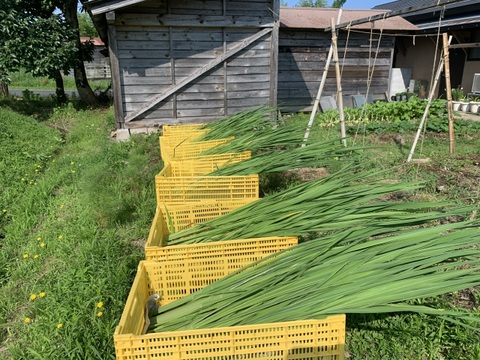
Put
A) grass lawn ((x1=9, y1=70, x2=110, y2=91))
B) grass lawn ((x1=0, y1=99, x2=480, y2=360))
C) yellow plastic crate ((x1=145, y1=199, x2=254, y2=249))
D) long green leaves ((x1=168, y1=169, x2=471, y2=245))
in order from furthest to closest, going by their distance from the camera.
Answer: grass lawn ((x1=9, y1=70, x2=110, y2=91)) < yellow plastic crate ((x1=145, y1=199, x2=254, y2=249)) < grass lawn ((x1=0, y1=99, x2=480, y2=360)) < long green leaves ((x1=168, y1=169, x2=471, y2=245))

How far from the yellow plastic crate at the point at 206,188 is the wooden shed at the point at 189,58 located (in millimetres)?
4476

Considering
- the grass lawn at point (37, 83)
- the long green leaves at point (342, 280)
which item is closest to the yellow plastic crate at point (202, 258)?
the long green leaves at point (342, 280)

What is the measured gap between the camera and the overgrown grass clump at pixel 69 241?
2.12m

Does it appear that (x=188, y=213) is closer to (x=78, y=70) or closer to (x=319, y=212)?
(x=319, y=212)

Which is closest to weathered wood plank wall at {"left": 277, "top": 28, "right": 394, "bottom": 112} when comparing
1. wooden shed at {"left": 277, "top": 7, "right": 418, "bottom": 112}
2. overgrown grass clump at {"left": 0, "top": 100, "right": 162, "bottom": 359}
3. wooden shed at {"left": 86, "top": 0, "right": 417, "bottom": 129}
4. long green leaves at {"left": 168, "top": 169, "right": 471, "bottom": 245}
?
wooden shed at {"left": 277, "top": 7, "right": 418, "bottom": 112}

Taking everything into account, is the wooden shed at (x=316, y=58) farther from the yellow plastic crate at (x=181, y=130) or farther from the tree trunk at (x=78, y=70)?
the tree trunk at (x=78, y=70)

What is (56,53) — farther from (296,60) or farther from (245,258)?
(245,258)

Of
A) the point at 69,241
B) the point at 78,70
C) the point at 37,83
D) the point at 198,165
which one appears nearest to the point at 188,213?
the point at 198,165

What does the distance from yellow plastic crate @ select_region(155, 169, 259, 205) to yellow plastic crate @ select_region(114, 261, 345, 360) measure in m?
1.50

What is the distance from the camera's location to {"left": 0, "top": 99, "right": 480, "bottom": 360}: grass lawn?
2031 millimetres

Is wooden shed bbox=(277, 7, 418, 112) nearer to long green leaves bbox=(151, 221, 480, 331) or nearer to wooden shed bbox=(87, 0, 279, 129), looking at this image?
wooden shed bbox=(87, 0, 279, 129)

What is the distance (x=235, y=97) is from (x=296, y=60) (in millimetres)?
3203

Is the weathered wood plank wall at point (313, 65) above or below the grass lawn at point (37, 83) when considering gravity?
above

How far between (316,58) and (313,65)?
0.21m
